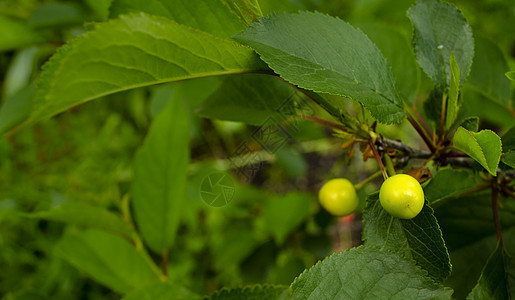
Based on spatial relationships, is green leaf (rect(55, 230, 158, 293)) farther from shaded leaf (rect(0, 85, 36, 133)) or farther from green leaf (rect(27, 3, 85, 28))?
green leaf (rect(27, 3, 85, 28))

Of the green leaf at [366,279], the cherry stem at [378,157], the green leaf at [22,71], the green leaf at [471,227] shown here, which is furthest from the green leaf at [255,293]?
the green leaf at [22,71]

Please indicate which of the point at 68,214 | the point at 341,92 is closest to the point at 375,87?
the point at 341,92

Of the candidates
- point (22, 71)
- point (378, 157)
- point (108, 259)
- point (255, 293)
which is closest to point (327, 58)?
point (378, 157)

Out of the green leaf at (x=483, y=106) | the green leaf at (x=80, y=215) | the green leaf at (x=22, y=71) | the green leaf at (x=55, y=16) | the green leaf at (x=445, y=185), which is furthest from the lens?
the green leaf at (x=22, y=71)

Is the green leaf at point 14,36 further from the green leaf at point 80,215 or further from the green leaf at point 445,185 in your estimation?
the green leaf at point 445,185

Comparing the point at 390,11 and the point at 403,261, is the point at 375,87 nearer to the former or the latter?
the point at 403,261
